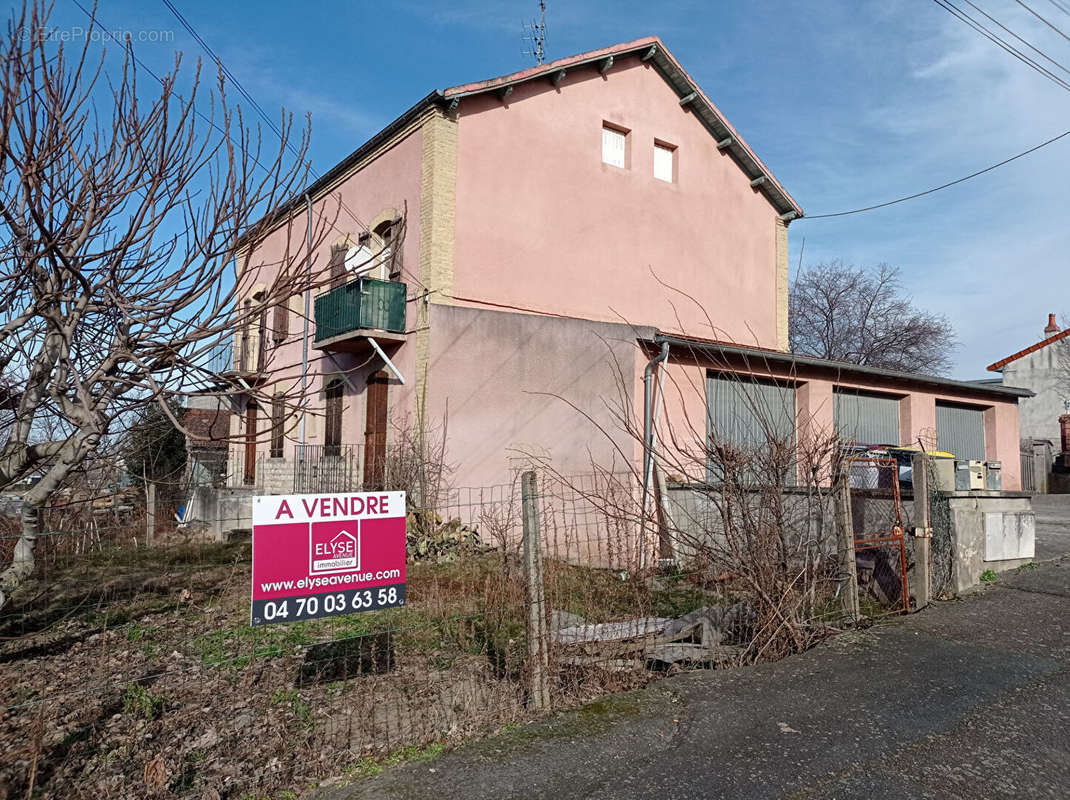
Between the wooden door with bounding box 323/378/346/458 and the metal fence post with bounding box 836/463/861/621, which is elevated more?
the wooden door with bounding box 323/378/346/458

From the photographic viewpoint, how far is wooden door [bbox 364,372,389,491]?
13.9 meters

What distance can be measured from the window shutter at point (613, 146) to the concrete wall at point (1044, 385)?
2128 centimetres

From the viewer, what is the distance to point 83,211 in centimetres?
397

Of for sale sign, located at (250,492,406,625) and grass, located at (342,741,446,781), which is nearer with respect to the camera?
grass, located at (342,741,446,781)

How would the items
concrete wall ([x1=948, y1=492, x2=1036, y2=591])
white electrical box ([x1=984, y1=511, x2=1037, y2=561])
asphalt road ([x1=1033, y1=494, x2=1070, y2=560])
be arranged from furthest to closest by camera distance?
asphalt road ([x1=1033, y1=494, x2=1070, y2=560]) < white electrical box ([x1=984, y1=511, x2=1037, y2=561]) < concrete wall ([x1=948, y1=492, x2=1036, y2=591])

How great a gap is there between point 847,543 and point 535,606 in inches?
125

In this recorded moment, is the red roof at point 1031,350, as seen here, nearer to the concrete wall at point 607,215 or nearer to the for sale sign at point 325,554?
the concrete wall at point 607,215

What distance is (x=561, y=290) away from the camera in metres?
14.5

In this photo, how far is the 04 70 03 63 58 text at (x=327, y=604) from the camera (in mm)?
4074

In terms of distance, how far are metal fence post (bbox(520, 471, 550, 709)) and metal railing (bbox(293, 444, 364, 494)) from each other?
29.3ft

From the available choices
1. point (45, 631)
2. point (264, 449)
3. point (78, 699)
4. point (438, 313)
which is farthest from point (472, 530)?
point (264, 449)

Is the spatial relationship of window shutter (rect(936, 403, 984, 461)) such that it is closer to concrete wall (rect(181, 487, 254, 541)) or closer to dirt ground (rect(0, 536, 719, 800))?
dirt ground (rect(0, 536, 719, 800))

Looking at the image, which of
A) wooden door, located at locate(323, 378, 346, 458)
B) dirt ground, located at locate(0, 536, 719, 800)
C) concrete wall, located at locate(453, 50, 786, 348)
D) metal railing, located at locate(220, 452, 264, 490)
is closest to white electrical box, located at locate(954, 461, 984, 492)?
concrete wall, located at locate(453, 50, 786, 348)

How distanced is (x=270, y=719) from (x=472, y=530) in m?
6.98
